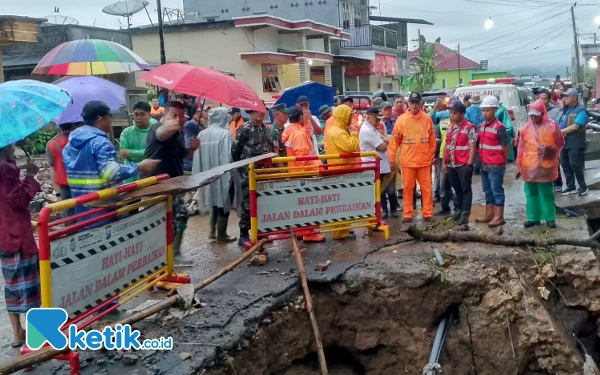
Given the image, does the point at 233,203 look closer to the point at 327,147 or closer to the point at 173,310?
the point at 327,147

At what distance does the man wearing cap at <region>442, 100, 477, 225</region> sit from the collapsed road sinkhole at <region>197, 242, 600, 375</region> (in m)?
1.33

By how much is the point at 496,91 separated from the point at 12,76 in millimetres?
15594

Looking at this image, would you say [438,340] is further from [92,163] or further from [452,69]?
[452,69]

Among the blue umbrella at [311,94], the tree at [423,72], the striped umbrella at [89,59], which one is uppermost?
the tree at [423,72]

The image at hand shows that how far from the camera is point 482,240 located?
6.80 m

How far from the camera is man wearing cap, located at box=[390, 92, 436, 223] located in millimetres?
7844

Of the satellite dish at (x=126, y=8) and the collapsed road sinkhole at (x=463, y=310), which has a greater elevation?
the satellite dish at (x=126, y=8)

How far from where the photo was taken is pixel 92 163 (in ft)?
15.6

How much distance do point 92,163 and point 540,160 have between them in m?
5.38

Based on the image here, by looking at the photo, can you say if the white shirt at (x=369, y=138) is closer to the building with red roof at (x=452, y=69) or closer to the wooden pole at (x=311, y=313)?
the wooden pole at (x=311, y=313)

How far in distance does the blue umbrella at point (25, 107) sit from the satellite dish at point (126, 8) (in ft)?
55.7

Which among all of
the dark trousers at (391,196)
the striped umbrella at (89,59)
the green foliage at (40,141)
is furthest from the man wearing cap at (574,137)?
the green foliage at (40,141)

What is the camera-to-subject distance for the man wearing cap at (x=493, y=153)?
753 cm

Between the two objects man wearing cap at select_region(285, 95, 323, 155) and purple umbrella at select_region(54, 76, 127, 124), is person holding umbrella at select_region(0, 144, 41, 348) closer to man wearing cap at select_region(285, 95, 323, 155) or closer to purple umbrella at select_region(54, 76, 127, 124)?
purple umbrella at select_region(54, 76, 127, 124)
